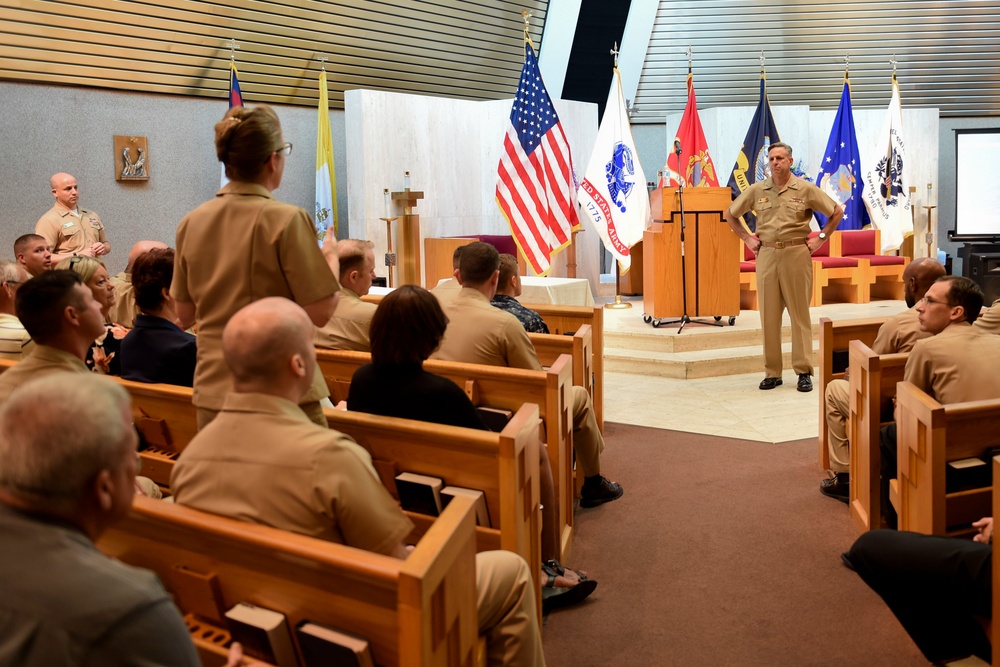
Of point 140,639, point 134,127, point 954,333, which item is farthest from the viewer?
point 134,127

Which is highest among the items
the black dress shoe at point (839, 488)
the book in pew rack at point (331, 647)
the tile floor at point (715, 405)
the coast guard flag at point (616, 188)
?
the coast guard flag at point (616, 188)

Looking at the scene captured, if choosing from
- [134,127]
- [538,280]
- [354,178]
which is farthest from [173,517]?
[354,178]

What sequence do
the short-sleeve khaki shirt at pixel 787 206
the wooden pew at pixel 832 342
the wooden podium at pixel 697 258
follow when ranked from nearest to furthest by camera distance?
the wooden pew at pixel 832 342 → the short-sleeve khaki shirt at pixel 787 206 → the wooden podium at pixel 697 258

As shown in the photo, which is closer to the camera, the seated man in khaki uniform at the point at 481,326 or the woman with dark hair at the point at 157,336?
the woman with dark hair at the point at 157,336

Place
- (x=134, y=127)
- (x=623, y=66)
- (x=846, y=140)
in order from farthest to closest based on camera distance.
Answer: (x=623, y=66) < (x=846, y=140) < (x=134, y=127)

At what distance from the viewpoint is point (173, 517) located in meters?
1.70

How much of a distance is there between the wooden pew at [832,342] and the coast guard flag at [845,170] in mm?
5911

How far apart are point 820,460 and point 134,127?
5.95m

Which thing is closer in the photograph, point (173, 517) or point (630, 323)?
point (173, 517)

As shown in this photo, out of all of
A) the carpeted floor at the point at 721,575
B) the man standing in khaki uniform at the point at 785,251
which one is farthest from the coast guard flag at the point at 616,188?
the carpeted floor at the point at 721,575

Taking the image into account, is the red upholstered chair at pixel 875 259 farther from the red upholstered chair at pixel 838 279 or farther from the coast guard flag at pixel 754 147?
the coast guard flag at pixel 754 147

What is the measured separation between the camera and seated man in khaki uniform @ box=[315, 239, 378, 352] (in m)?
3.79

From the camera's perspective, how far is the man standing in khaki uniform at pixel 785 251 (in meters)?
6.03

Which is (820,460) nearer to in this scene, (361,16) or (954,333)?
(954,333)
